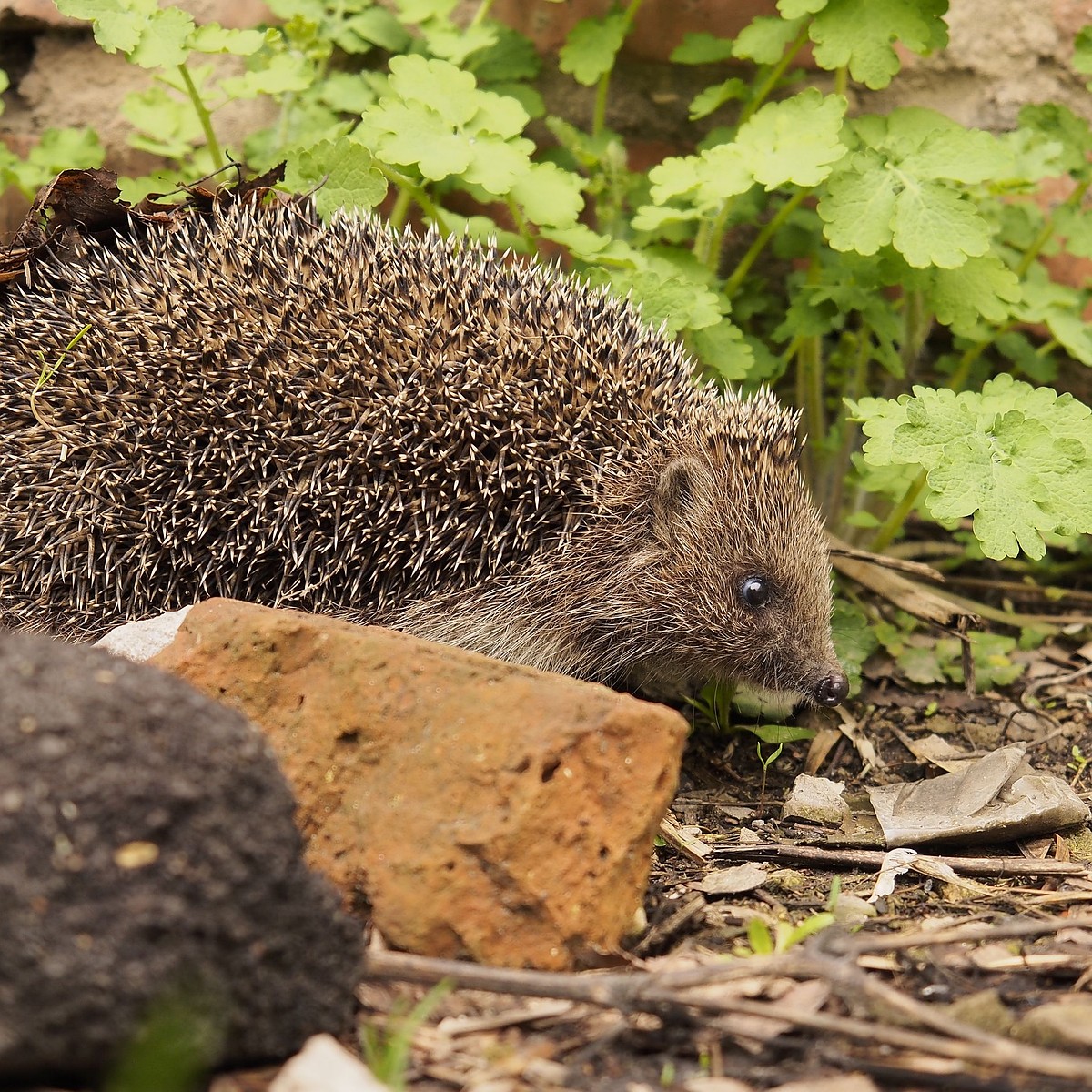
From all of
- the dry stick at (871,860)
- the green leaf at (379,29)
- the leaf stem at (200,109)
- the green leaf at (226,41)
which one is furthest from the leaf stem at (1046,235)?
the leaf stem at (200,109)

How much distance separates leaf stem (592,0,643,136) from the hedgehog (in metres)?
1.24

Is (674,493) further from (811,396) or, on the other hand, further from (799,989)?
(799,989)

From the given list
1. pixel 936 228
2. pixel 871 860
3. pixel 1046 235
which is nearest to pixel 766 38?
pixel 936 228

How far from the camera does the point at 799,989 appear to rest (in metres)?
2.95

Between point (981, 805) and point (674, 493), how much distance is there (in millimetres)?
1532

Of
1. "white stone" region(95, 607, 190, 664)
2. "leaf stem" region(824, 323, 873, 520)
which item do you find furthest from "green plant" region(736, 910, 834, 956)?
"leaf stem" region(824, 323, 873, 520)

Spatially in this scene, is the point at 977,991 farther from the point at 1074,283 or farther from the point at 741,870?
the point at 1074,283

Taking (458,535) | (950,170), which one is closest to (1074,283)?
(950,170)

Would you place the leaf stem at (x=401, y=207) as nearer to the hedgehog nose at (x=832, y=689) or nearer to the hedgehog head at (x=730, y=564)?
the hedgehog head at (x=730, y=564)

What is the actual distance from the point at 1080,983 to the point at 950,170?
123 inches

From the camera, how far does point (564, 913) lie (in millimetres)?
3004

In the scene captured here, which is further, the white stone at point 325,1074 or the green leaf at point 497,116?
the green leaf at point 497,116

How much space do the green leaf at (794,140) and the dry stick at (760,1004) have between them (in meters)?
3.01

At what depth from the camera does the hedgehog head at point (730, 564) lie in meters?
4.73
